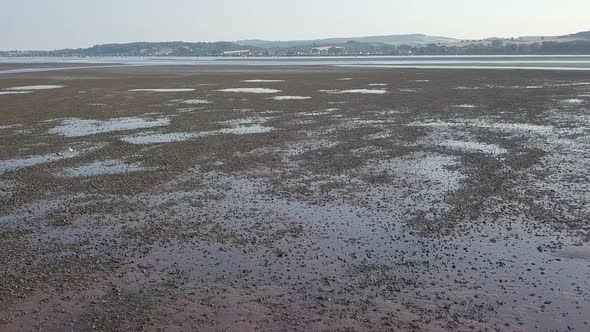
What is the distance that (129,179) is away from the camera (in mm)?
17656

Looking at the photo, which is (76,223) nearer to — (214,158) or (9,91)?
(214,158)

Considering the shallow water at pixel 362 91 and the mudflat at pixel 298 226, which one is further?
the shallow water at pixel 362 91

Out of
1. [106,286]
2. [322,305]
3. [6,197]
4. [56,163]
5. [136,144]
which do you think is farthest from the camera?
[136,144]

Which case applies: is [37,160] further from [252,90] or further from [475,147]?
[252,90]

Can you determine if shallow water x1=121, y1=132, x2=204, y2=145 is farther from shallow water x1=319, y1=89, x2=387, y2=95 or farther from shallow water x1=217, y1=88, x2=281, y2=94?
shallow water x1=319, y1=89, x2=387, y2=95

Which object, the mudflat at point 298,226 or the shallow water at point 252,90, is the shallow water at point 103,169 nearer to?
the mudflat at point 298,226

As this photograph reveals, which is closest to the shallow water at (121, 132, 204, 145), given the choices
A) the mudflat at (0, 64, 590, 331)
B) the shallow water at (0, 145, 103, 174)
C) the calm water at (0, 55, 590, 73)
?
the mudflat at (0, 64, 590, 331)

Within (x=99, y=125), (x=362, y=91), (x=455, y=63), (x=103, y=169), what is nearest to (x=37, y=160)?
(x=103, y=169)

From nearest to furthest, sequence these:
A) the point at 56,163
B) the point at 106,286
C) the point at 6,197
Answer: the point at 106,286 → the point at 6,197 → the point at 56,163

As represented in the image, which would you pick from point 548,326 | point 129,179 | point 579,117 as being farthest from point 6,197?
point 579,117

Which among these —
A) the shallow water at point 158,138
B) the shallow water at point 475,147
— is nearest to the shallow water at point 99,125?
the shallow water at point 158,138

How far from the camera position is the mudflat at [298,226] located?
29.4 ft

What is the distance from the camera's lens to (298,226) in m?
13.2

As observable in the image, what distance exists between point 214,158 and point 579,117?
19.4 metres
